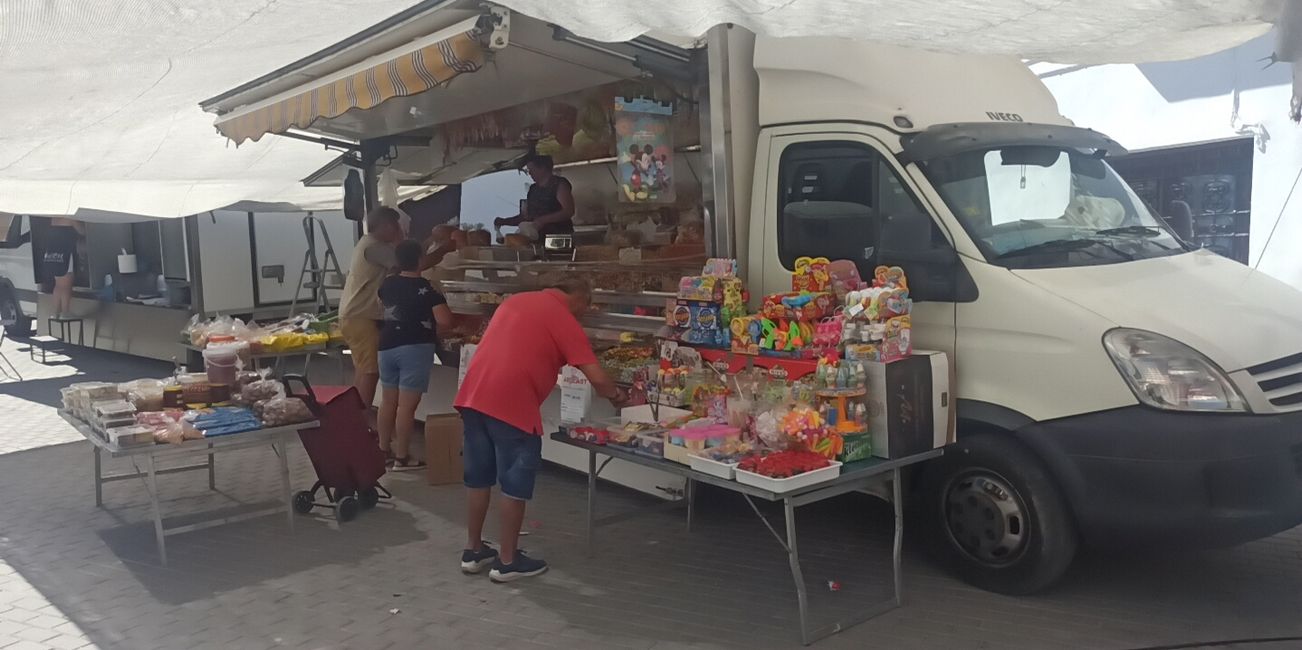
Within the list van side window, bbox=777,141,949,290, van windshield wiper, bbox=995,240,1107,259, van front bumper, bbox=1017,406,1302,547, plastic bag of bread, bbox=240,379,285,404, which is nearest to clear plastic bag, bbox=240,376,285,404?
plastic bag of bread, bbox=240,379,285,404

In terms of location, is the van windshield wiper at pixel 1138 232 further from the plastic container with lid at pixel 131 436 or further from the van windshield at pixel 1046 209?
the plastic container with lid at pixel 131 436

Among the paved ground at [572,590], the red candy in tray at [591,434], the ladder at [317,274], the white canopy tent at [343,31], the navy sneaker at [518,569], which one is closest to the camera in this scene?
the white canopy tent at [343,31]

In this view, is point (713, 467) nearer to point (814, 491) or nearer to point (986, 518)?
point (814, 491)

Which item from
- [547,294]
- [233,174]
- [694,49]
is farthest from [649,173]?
[233,174]

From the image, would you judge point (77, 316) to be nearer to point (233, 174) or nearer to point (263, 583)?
point (233, 174)

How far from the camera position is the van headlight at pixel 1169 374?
13.0 feet

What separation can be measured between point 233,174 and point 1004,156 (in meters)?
8.45

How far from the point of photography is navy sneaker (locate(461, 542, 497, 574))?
5.14 m

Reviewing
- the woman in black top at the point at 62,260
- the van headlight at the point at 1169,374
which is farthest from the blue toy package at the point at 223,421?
the woman in black top at the point at 62,260

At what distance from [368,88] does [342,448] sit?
2.28m

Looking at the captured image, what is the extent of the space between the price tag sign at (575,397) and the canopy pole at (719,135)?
3.56 ft

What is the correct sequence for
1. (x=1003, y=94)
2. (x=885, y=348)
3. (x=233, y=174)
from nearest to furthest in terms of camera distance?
(x=885, y=348) → (x=1003, y=94) → (x=233, y=174)

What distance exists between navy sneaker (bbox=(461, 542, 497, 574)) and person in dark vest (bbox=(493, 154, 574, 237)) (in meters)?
3.22

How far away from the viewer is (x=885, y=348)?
4359mm
